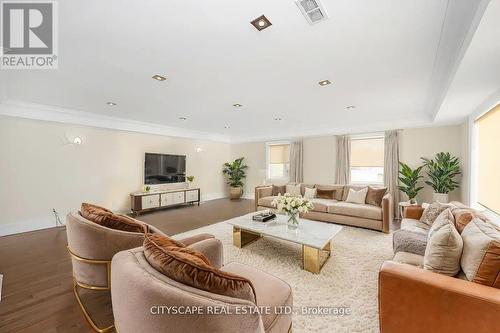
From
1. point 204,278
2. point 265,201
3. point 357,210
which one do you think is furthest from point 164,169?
point 204,278

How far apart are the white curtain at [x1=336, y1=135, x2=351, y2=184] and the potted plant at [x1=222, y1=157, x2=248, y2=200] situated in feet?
11.6

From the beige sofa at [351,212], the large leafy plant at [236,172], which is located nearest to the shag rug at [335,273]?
the beige sofa at [351,212]

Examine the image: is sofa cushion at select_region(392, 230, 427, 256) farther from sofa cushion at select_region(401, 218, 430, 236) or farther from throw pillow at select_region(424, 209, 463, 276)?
throw pillow at select_region(424, 209, 463, 276)

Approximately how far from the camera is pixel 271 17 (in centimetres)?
172

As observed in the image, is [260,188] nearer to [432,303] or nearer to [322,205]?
[322,205]

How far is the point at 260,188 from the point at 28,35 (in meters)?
4.79

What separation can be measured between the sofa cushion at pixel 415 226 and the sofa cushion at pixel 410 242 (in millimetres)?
195

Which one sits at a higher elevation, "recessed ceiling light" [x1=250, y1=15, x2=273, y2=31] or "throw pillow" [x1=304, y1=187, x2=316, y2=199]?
"recessed ceiling light" [x1=250, y1=15, x2=273, y2=31]

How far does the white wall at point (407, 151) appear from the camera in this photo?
14.9 ft

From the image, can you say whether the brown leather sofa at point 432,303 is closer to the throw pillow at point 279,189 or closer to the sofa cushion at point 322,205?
the sofa cushion at point 322,205

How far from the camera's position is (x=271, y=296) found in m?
1.30

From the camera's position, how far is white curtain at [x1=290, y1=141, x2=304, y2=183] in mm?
6750

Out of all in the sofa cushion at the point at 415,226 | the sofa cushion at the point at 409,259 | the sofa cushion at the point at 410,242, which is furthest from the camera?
the sofa cushion at the point at 415,226

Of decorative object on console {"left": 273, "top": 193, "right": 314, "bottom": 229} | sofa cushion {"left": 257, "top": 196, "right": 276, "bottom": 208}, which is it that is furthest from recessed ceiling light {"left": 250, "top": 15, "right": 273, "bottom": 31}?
sofa cushion {"left": 257, "top": 196, "right": 276, "bottom": 208}
